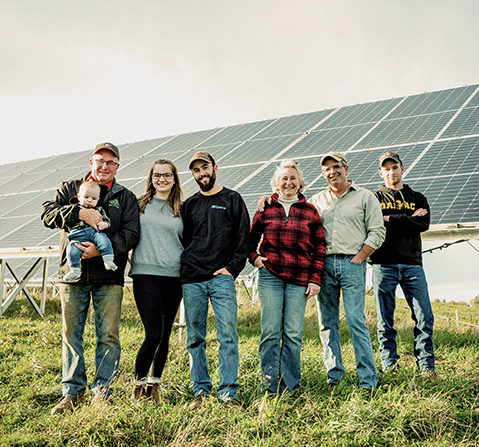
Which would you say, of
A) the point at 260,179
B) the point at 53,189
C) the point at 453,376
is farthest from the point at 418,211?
the point at 53,189

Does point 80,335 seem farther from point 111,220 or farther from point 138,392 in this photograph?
point 111,220

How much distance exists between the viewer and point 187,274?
4.02 m

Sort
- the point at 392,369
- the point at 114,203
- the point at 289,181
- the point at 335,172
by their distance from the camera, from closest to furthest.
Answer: the point at 114,203
the point at 289,181
the point at 335,172
the point at 392,369

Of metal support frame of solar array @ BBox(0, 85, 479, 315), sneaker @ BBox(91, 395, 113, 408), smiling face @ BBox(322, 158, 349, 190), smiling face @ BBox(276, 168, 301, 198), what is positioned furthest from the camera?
metal support frame of solar array @ BBox(0, 85, 479, 315)

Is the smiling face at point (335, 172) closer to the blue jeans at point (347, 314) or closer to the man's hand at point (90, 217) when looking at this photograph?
the blue jeans at point (347, 314)

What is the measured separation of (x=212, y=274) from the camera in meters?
4.05

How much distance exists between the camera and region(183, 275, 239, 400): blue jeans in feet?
13.1

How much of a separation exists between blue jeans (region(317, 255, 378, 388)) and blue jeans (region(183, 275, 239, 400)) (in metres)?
0.99

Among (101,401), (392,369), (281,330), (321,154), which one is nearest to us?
(101,401)

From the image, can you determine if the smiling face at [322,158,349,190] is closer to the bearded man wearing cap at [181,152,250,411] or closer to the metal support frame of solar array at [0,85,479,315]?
the bearded man wearing cap at [181,152,250,411]

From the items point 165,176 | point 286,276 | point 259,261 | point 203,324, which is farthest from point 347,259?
point 165,176

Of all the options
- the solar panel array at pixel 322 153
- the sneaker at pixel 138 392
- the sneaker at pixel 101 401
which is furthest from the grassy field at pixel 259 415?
the solar panel array at pixel 322 153

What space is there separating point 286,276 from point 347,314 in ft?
2.34

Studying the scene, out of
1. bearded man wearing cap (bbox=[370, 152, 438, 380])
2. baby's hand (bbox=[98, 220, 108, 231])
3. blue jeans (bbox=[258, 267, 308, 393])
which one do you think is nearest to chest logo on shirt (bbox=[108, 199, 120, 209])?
baby's hand (bbox=[98, 220, 108, 231])
